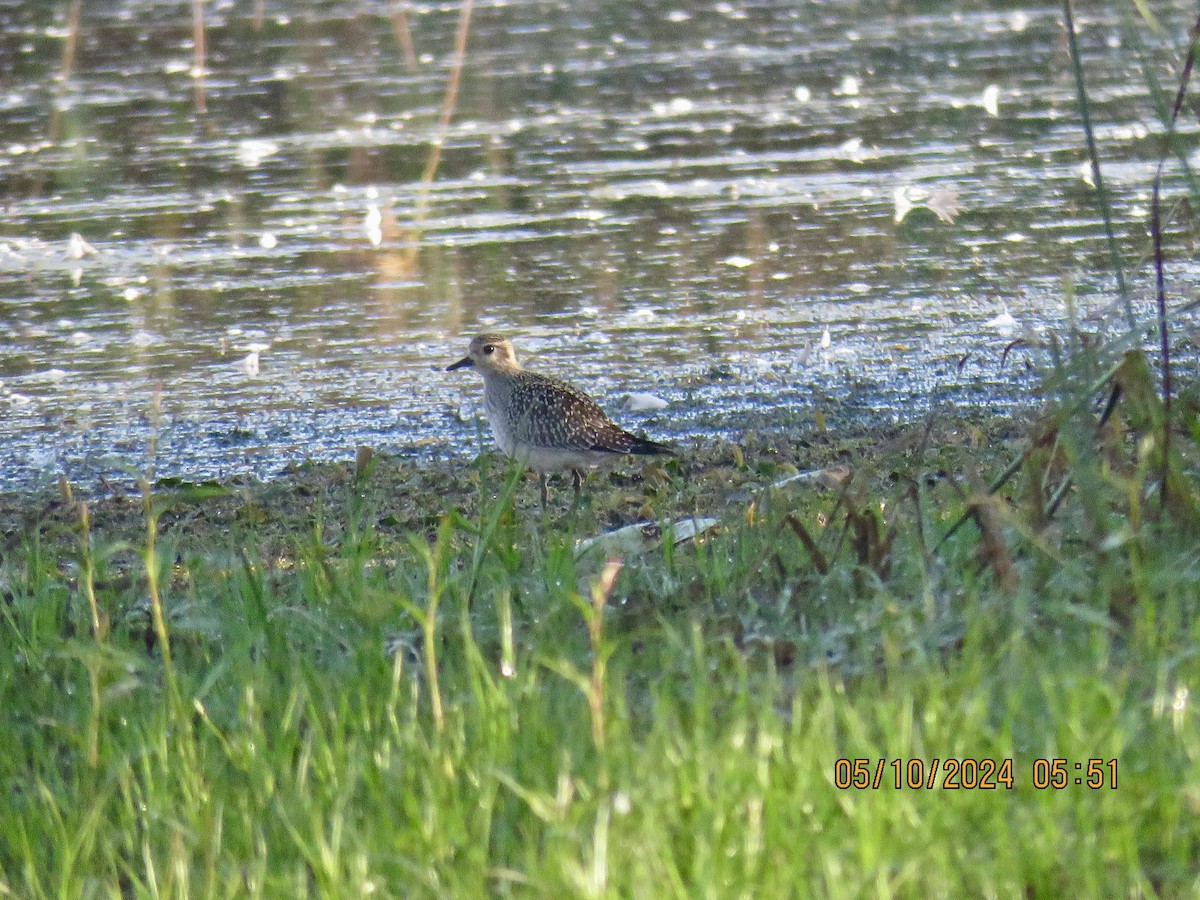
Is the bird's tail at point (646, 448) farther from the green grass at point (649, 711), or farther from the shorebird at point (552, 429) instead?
the green grass at point (649, 711)

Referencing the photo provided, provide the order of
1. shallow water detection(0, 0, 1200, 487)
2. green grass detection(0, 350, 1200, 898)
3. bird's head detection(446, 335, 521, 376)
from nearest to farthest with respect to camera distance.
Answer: green grass detection(0, 350, 1200, 898)
bird's head detection(446, 335, 521, 376)
shallow water detection(0, 0, 1200, 487)

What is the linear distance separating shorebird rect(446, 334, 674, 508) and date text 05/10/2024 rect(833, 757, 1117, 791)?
3.43 metres

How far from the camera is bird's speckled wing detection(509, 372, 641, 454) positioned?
6871mm

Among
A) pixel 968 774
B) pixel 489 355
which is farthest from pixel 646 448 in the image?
pixel 968 774

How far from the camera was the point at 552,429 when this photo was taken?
6.94m

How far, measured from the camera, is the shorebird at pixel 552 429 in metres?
6.88

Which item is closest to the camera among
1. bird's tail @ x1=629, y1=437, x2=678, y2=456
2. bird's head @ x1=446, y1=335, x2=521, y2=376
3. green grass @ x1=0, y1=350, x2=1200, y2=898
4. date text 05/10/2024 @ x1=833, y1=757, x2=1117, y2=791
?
green grass @ x1=0, y1=350, x2=1200, y2=898

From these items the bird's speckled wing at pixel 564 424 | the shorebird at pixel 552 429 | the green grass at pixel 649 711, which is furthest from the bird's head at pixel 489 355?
the green grass at pixel 649 711

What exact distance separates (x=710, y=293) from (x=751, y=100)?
548cm

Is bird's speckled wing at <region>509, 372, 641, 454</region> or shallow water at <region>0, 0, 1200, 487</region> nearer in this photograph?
bird's speckled wing at <region>509, 372, 641, 454</region>

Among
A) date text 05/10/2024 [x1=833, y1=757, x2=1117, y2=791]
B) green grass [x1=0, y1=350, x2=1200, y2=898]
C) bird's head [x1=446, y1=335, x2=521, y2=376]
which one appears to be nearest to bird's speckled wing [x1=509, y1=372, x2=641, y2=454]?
bird's head [x1=446, y1=335, x2=521, y2=376]

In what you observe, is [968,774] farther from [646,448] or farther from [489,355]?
[489,355]

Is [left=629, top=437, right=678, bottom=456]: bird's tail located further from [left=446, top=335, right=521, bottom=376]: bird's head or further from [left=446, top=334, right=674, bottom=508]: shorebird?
[left=446, top=335, right=521, bottom=376]: bird's head

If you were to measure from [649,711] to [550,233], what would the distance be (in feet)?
24.5
